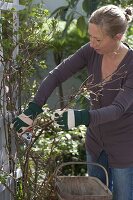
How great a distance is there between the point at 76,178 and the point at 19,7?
1.05 metres

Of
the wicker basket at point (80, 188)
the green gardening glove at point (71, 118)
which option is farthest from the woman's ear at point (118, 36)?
the wicker basket at point (80, 188)

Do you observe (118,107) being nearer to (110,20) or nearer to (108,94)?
(108,94)

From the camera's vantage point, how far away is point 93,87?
110 inches

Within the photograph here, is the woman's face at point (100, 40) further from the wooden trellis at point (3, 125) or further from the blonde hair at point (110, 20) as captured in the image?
the wooden trellis at point (3, 125)

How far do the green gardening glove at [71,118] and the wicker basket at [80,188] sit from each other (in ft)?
1.50

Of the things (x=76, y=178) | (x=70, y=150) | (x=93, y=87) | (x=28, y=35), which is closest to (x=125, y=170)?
(x=76, y=178)

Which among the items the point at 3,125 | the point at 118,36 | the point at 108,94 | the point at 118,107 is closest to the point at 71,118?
the point at 118,107

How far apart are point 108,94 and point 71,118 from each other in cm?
43

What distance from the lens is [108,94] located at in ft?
9.29

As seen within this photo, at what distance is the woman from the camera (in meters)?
2.67

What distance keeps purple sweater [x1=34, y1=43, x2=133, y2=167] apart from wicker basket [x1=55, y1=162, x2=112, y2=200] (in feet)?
0.46

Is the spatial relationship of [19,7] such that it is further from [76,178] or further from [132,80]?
[76,178]

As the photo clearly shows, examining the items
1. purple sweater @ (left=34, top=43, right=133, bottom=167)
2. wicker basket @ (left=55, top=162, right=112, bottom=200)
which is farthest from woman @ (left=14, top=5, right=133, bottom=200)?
wicker basket @ (left=55, top=162, right=112, bottom=200)

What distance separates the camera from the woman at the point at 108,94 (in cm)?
267
